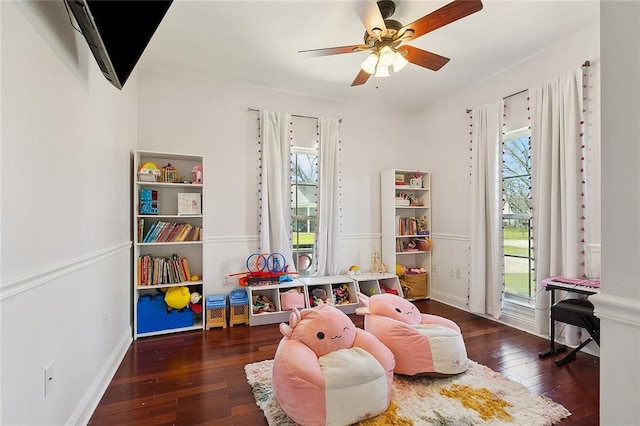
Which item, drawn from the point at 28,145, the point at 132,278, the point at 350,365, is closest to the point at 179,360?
the point at 132,278

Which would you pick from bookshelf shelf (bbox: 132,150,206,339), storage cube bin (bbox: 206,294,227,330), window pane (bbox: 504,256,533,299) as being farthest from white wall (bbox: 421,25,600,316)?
bookshelf shelf (bbox: 132,150,206,339)

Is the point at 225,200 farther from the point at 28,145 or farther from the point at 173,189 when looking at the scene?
the point at 28,145

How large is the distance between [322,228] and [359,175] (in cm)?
96

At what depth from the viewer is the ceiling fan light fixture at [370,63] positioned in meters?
2.31

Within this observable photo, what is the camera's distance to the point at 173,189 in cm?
325

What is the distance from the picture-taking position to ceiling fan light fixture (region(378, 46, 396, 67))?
2236 millimetres

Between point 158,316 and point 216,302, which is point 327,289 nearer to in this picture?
point 216,302

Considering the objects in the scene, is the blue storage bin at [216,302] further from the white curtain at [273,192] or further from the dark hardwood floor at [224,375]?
the white curtain at [273,192]

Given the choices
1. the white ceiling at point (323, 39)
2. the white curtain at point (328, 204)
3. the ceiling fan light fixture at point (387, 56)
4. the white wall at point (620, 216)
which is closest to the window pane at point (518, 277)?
the white curtain at point (328, 204)

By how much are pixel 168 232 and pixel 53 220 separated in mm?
1652

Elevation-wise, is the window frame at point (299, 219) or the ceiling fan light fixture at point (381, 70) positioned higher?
the ceiling fan light fixture at point (381, 70)

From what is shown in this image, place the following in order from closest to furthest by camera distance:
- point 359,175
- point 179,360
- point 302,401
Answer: point 302,401, point 179,360, point 359,175

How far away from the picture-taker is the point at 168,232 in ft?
9.95

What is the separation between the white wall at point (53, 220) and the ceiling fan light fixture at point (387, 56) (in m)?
1.93
